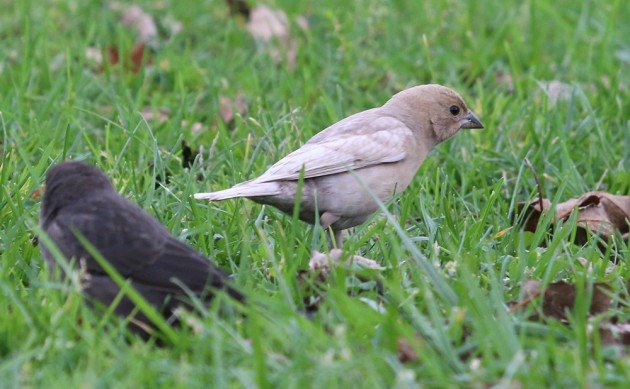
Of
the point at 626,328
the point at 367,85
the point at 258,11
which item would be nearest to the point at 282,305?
the point at 626,328

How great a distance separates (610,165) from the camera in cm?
643

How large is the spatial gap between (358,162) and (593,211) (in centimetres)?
119

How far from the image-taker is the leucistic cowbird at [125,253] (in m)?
4.02

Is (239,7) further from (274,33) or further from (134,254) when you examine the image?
(134,254)

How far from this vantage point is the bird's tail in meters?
4.79

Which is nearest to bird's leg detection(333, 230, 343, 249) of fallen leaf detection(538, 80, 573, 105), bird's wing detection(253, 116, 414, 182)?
bird's wing detection(253, 116, 414, 182)

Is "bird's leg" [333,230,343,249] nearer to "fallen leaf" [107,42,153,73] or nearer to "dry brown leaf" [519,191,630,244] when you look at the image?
"dry brown leaf" [519,191,630,244]

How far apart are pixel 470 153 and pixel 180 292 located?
2.89 m

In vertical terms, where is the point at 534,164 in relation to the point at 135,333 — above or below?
below

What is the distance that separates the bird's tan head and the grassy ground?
10.9 inches

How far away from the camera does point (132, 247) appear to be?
4152mm

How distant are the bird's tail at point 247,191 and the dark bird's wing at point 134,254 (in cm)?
44

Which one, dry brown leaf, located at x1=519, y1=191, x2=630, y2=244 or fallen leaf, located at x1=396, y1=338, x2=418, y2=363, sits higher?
fallen leaf, located at x1=396, y1=338, x2=418, y2=363

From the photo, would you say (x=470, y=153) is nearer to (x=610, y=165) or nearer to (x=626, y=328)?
(x=610, y=165)
